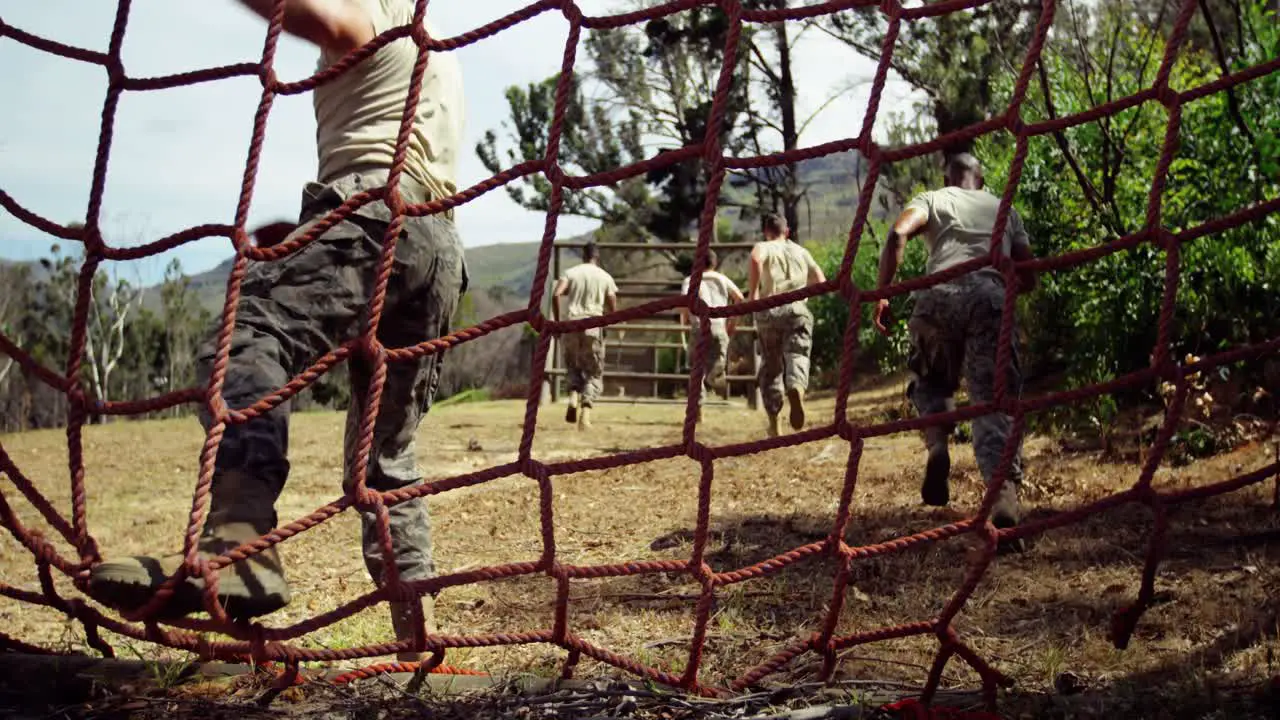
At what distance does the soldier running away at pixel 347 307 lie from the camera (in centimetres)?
179

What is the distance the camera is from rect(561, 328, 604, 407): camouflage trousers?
902 centimetres

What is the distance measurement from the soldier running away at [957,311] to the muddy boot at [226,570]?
2.30 m

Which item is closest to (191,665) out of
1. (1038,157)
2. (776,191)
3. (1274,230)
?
(1274,230)

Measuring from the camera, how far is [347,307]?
2039 mm

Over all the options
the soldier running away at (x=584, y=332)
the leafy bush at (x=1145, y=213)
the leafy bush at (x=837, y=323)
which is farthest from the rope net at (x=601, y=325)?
the leafy bush at (x=837, y=323)

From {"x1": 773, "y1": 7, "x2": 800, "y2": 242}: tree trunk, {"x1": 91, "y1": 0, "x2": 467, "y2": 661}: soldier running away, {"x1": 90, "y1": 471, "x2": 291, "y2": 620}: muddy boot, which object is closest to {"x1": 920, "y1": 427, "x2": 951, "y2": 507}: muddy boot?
{"x1": 91, "y1": 0, "x2": 467, "y2": 661}: soldier running away

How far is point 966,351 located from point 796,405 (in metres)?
3.54

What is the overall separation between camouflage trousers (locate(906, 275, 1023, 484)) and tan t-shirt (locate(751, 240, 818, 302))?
3195 mm

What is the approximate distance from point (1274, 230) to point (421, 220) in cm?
Result: 485

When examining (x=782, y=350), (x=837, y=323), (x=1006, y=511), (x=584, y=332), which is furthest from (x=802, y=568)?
(x=837, y=323)

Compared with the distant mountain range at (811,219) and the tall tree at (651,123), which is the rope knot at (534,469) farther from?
the tall tree at (651,123)

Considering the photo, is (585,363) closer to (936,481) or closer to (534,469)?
(936,481)

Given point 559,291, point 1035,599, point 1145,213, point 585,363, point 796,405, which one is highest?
point 1145,213

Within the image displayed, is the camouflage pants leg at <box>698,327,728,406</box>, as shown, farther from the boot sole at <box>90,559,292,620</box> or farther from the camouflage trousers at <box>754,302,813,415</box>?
the boot sole at <box>90,559,292,620</box>
